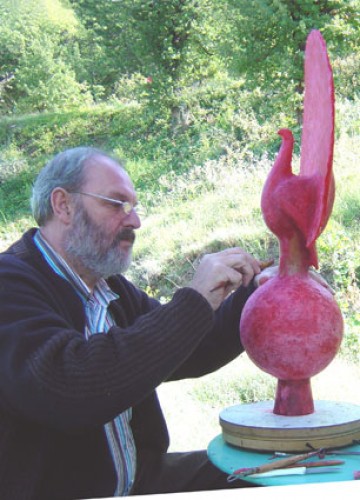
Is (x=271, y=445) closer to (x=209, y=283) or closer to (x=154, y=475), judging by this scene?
(x=209, y=283)

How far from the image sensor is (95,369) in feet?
4.73

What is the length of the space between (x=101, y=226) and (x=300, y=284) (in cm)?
59

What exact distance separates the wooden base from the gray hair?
0.74 meters

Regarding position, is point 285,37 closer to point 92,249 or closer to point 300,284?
point 92,249

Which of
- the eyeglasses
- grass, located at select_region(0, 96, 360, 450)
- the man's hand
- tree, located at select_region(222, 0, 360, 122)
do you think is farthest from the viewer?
tree, located at select_region(222, 0, 360, 122)

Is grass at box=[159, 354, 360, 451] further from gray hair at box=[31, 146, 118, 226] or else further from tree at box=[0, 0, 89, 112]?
tree at box=[0, 0, 89, 112]

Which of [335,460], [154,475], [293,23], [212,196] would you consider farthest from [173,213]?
[335,460]

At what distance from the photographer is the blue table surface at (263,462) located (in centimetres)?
130

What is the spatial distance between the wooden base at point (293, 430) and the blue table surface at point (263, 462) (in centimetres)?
2

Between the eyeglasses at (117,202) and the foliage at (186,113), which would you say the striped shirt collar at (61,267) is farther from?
the foliage at (186,113)

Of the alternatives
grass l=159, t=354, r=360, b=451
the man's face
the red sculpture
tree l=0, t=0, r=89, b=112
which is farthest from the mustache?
tree l=0, t=0, r=89, b=112

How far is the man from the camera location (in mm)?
1448

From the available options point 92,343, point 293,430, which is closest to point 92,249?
point 92,343

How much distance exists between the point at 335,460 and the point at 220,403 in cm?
250
